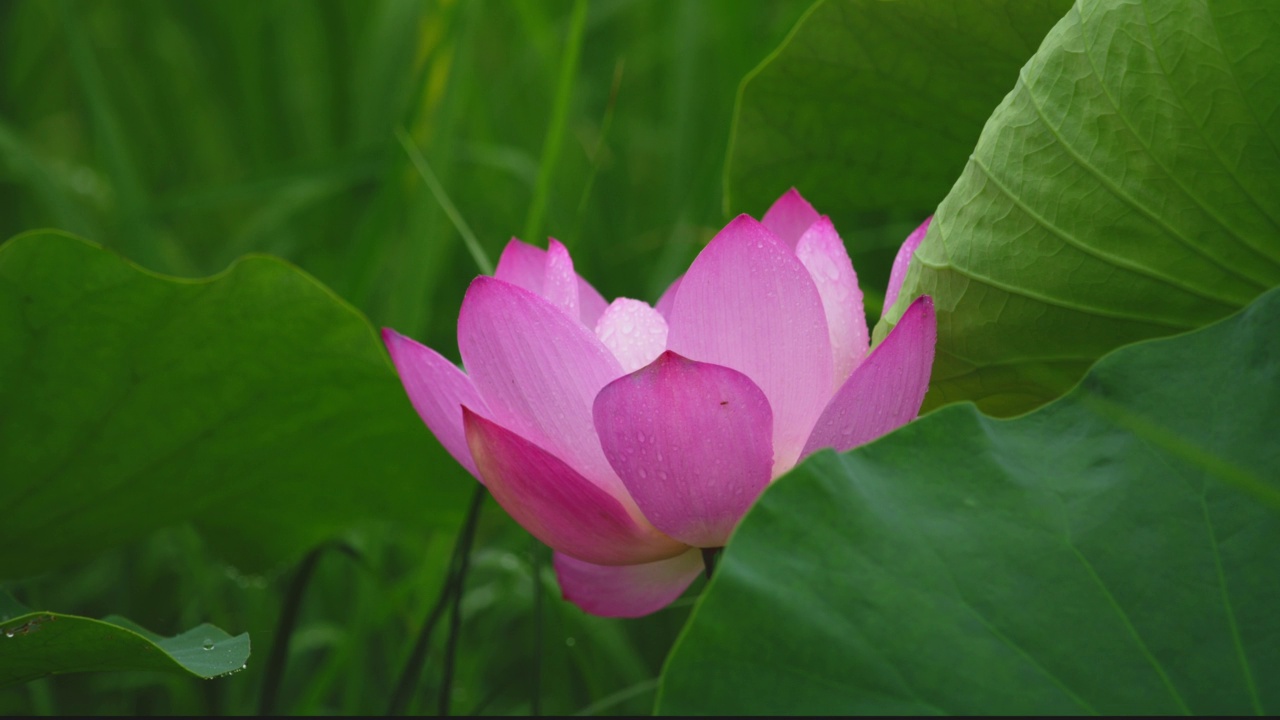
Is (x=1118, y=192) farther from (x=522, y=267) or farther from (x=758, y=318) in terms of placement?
(x=522, y=267)

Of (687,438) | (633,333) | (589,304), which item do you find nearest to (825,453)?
(687,438)

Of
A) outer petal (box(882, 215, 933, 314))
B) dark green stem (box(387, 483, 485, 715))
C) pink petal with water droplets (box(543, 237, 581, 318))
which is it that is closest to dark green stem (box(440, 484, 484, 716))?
dark green stem (box(387, 483, 485, 715))

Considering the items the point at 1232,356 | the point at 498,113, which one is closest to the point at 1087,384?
the point at 1232,356

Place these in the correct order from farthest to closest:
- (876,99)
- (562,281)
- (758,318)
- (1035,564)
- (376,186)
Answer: (376,186) < (876,99) < (562,281) < (758,318) < (1035,564)

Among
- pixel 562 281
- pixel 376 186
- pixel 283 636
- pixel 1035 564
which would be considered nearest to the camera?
pixel 1035 564

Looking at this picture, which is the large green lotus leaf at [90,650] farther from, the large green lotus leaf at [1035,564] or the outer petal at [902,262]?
the outer petal at [902,262]

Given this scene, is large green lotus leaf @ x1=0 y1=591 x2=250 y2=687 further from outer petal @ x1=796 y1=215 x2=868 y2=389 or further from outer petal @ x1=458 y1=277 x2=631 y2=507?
outer petal @ x1=796 y1=215 x2=868 y2=389

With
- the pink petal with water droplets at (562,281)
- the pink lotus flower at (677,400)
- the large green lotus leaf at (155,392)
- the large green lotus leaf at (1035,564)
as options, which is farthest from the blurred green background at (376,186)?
the large green lotus leaf at (1035,564)
